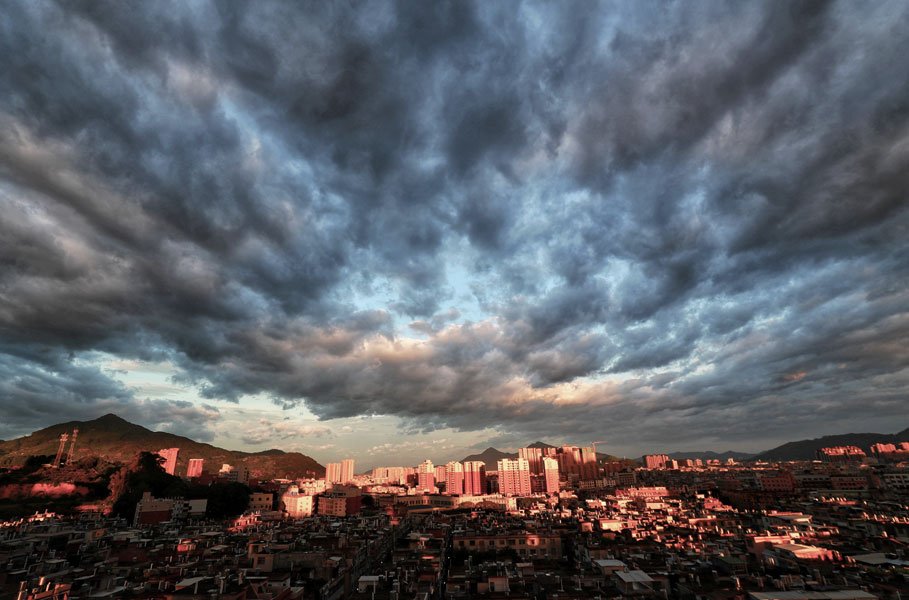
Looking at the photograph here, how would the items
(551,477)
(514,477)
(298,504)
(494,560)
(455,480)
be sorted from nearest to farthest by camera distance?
(494,560) < (298,504) < (551,477) < (514,477) < (455,480)

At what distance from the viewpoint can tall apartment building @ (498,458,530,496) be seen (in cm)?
16450

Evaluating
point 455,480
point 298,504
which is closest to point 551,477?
point 455,480

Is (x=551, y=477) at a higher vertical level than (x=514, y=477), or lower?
lower

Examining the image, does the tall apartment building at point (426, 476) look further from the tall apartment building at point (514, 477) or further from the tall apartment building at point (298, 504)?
the tall apartment building at point (298, 504)

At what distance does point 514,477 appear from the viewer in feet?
543

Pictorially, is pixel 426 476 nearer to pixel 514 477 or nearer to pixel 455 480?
pixel 455 480

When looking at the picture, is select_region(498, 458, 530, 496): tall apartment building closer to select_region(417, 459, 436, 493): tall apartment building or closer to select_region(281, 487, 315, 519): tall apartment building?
select_region(417, 459, 436, 493): tall apartment building

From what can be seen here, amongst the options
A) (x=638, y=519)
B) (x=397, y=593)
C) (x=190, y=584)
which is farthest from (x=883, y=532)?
(x=190, y=584)

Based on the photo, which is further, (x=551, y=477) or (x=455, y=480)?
(x=455, y=480)

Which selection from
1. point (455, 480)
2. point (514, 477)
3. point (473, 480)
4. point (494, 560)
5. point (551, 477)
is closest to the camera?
point (494, 560)

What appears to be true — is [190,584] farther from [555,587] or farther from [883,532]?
[883,532]

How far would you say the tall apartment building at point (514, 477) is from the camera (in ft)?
540

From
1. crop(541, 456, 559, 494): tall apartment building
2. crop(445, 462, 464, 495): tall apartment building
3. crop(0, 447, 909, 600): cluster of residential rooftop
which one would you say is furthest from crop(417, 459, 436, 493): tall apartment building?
crop(0, 447, 909, 600): cluster of residential rooftop

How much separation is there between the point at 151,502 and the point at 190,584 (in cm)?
6090
